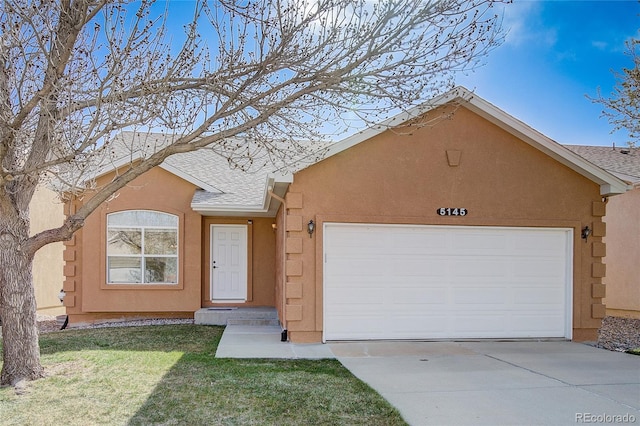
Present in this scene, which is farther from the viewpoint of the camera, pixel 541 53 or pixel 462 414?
pixel 541 53

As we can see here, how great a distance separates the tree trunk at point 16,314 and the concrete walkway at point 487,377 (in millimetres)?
2670

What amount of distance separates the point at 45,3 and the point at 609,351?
33.8 feet

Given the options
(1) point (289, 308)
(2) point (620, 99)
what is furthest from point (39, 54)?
(2) point (620, 99)

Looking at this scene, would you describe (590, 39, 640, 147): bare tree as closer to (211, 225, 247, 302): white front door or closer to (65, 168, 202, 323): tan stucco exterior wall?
(211, 225, 247, 302): white front door

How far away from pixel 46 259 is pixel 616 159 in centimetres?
1763

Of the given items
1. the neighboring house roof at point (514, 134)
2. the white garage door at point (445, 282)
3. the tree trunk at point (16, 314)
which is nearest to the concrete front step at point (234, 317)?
the white garage door at point (445, 282)

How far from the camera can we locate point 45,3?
611 cm

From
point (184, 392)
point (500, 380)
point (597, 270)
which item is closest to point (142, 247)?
point (184, 392)

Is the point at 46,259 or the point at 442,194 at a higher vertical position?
the point at 442,194

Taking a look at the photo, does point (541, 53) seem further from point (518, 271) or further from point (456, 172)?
point (518, 271)

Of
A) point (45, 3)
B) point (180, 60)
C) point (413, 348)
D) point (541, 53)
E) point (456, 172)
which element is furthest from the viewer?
point (541, 53)

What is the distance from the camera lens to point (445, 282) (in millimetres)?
9328

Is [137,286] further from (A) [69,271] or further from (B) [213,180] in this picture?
(B) [213,180]

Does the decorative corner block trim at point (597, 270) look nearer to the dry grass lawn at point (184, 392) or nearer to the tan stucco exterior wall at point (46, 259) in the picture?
the dry grass lawn at point (184, 392)
